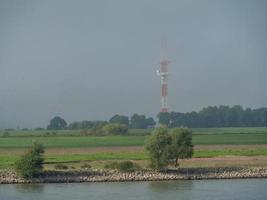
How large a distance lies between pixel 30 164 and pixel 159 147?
9673 millimetres

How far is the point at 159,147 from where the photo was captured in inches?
2255

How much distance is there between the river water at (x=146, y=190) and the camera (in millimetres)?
45722

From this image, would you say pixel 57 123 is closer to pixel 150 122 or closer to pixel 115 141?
pixel 150 122

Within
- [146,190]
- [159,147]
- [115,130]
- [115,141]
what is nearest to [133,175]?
[159,147]

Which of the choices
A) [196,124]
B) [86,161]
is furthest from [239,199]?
[196,124]

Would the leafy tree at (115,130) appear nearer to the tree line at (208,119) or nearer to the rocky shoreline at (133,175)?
the tree line at (208,119)

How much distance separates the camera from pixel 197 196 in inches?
1797

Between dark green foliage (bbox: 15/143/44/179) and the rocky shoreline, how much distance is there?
16.4 inches

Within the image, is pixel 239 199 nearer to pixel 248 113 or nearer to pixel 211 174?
pixel 211 174

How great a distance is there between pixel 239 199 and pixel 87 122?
5281 inches

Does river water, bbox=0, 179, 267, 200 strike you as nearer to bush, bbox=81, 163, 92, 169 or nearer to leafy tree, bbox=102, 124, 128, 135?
bush, bbox=81, 163, 92, 169

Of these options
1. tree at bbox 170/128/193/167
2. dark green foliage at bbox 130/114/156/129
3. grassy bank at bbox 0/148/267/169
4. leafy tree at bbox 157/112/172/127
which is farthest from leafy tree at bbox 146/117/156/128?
tree at bbox 170/128/193/167

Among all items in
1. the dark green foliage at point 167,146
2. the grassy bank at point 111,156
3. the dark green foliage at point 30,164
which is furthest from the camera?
the grassy bank at point 111,156

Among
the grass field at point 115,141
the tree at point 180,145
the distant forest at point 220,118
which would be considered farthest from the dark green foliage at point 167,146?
the distant forest at point 220,118
